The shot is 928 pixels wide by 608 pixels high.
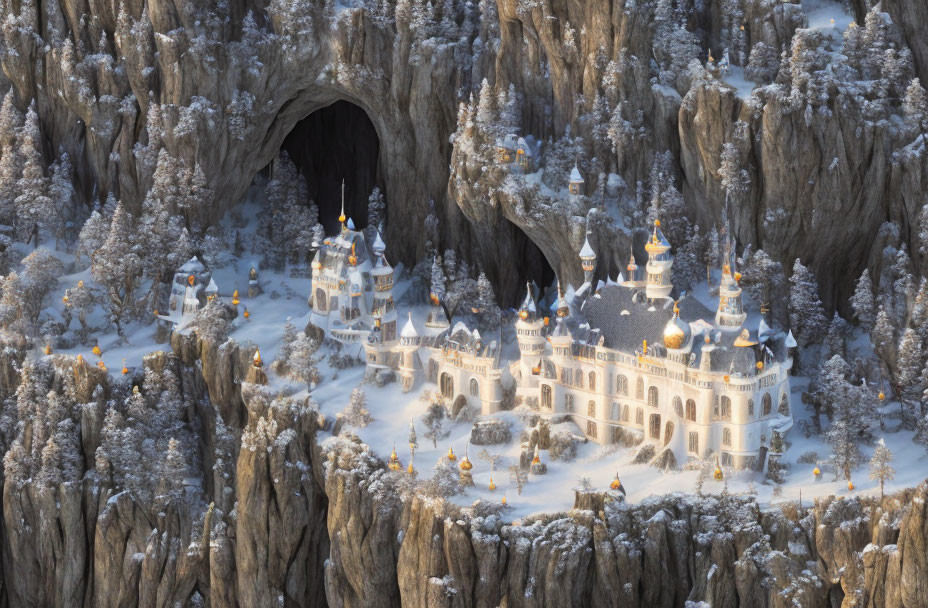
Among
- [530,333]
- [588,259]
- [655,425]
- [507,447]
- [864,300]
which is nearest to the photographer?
[655,425]

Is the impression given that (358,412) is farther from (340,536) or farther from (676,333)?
(676,333)

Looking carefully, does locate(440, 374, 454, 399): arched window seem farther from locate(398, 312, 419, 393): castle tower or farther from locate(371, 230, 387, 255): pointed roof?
locate(371, 230, 387, 255): pointed roof

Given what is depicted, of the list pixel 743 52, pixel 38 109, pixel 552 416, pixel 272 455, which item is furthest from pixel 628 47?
pixel 38 109

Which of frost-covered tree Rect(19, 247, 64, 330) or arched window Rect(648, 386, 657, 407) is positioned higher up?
frost-covered tree Rect(19, 247, 64, 330)

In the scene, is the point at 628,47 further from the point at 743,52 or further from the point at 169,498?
the point at 169,498

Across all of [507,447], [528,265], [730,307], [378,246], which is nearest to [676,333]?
[730,307]

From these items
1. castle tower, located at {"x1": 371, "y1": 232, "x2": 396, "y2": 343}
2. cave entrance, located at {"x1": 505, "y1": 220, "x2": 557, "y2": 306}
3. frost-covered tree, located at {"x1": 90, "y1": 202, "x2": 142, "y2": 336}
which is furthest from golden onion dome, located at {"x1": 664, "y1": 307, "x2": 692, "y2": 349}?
frost-covered tree, located at {"x1": 90, "y1": 202, "x2": 142, "y2": 336}
